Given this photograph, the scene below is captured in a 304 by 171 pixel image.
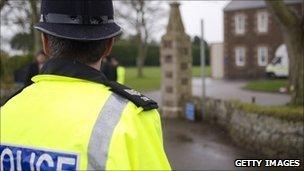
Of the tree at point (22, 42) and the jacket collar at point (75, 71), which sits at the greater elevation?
the tree at point (22, 42)

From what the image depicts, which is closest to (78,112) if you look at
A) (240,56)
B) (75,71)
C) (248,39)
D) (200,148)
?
(75,71)

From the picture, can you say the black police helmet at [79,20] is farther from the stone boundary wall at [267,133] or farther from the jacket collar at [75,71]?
the stone boundary wall at [267,133]

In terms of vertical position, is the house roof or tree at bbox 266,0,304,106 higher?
the house roof

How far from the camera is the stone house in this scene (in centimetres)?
4128

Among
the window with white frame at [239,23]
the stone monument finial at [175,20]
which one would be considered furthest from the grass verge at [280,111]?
the window with white frame at [239,23]

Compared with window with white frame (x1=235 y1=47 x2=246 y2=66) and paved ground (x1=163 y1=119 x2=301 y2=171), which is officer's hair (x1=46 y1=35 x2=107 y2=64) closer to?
paved ground (x1=163 y1=119 x2=301 y2=171)

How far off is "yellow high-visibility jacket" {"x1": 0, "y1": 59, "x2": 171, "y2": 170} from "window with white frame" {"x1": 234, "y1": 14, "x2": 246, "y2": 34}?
136ft

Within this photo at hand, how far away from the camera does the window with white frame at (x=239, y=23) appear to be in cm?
4272

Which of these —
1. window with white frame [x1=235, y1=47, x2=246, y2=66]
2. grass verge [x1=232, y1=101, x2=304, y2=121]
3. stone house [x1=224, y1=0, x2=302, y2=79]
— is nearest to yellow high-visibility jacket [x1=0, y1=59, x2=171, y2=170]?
grass verge [x1=232, y1=101, x2=304, y2=121]

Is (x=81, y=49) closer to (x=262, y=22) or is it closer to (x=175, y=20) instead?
(x=175, y=20)

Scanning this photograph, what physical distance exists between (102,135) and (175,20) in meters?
13.4

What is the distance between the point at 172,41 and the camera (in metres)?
15.1

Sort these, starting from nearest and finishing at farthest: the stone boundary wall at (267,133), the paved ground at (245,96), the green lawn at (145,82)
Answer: the stone boundary wall at (267,133) < the paved ground at (245,96) < the green lawn at (145,82)

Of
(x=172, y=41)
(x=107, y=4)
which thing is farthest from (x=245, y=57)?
(x=107, y=4)
